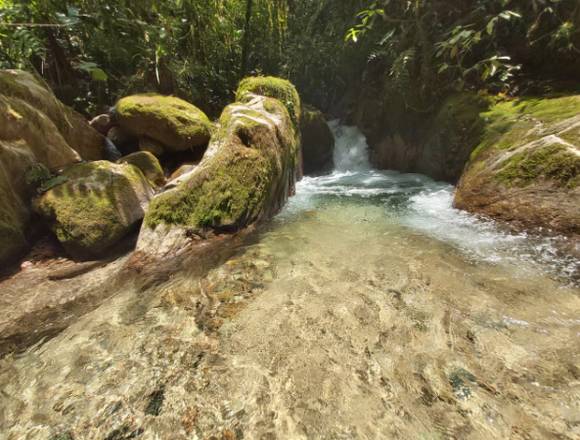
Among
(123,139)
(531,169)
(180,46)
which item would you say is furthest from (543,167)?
(180,46)

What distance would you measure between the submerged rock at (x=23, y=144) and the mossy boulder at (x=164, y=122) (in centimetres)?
104

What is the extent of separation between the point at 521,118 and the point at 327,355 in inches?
227

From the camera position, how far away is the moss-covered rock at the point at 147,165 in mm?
5051

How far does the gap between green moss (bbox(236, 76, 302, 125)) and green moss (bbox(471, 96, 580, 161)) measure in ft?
16.0

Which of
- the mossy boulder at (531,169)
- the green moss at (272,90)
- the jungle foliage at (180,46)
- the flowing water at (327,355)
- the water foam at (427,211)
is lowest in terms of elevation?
the water foam at (427,211)

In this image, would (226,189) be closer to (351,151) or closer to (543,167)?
(543,167)

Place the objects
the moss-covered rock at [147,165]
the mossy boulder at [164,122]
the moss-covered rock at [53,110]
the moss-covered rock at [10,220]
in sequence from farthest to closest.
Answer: the mossy boulder at [164,122] → the moss-covered rock at [147,165] → the moss-covered rock at [53,110] → the moss-covered rock at [10,220]

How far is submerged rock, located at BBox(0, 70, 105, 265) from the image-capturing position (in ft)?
11.2

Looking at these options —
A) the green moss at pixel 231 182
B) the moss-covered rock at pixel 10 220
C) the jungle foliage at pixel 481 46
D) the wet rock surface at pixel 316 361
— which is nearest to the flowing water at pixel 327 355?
the wet rock surface at pixel 316 361

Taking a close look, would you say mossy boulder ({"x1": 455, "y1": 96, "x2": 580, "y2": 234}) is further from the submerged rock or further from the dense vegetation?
the submerged rock

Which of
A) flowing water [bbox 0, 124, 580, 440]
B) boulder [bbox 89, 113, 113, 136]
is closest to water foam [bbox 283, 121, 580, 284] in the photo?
flowing water [bbox 0, 124, 580, 440]

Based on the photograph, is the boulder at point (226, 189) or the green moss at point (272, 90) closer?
the boulder at point (226, 189)

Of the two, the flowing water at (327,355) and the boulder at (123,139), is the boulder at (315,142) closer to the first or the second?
the boulder at (123,139)

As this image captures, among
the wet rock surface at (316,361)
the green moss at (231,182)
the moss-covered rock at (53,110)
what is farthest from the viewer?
the moss-covered rock at (53,110)
